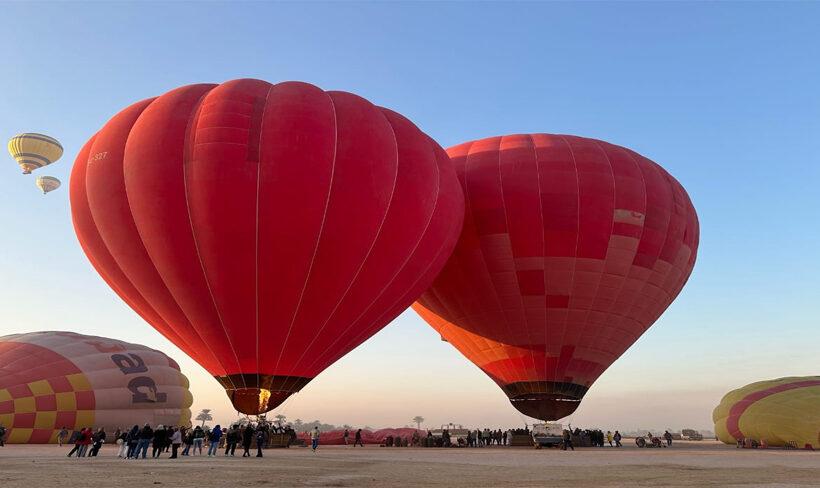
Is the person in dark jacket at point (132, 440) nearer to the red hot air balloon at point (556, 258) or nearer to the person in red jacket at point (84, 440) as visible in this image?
the person in red jacket at point (84, 440)

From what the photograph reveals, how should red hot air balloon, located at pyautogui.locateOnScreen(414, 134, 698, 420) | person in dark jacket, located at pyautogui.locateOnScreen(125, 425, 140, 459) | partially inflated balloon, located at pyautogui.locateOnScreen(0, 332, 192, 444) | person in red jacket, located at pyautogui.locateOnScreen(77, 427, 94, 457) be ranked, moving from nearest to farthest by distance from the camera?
person in dark jacket, located at pyautogui.locateOnScreen(125, 425, 140, 459), person in red jacket, located at pyautogui.locateOnScreen(77, 427, 94, 457), partially inflated balloon, located at pyautogui.locateOnScreen(0, 332, 192, 444), red hot air balloon, located at pyautogui.locateOnScreen(414, 134, 698, 420)

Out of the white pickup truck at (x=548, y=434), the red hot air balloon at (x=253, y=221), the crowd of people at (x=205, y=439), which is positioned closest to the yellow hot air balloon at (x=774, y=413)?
the crowd of people at (x=205, y=439)

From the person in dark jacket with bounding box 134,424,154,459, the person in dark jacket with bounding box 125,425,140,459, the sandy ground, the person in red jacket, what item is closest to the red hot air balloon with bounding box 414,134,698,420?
the sandy ground

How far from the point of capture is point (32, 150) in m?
53.2

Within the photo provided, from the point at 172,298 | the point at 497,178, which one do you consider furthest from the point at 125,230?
the point at 497,178

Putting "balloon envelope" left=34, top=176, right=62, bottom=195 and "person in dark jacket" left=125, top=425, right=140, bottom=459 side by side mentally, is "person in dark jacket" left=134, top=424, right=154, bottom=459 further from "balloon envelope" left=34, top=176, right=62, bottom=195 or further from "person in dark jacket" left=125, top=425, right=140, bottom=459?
"balloon envelope" left=34, top=176, right=62, bottom=195

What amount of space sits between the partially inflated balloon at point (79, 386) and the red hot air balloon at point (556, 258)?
15.1m

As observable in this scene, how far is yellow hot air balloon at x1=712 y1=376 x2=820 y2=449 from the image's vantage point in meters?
31.2

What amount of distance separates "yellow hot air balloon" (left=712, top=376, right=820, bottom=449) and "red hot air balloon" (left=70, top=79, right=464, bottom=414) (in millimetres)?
22639

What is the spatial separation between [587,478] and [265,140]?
13666 mm

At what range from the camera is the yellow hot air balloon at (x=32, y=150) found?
52.9 meters

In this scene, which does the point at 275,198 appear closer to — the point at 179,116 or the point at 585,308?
the point at 179,116

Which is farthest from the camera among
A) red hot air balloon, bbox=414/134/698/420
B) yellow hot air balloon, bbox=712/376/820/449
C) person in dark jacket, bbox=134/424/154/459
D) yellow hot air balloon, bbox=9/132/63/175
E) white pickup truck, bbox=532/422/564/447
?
yellow hot air balloon, bbox=9/132/63/175

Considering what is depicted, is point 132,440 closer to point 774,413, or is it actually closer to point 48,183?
point 774,413
